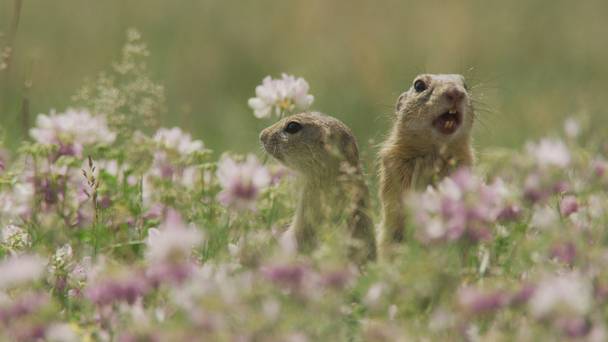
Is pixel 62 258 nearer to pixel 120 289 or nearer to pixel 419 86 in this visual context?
pixel 120 289

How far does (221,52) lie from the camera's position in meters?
11.8

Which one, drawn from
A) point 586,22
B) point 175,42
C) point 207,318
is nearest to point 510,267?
point 207,318

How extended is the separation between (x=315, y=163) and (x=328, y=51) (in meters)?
6.79

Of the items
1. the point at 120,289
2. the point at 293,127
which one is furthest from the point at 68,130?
the point at 120,289

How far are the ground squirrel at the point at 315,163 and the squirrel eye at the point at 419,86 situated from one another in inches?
17.3

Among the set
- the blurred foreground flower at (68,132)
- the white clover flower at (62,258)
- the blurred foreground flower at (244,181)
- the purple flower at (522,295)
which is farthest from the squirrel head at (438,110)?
the purple flower at (522,295)

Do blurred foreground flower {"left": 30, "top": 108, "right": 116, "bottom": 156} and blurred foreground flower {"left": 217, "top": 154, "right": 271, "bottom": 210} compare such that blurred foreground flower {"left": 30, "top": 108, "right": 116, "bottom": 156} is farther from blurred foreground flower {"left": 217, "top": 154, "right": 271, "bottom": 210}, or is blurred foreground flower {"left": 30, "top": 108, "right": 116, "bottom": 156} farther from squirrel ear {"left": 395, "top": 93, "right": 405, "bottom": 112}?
squirrel ear {"left": 395, "top": 93, "right": 405, "bottom": 112}

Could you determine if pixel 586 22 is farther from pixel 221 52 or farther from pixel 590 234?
pixel 590 234

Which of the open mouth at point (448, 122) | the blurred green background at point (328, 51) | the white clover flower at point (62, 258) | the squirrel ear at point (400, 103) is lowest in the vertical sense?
the white clover flower at point (62, 258)

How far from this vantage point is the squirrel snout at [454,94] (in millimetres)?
5312

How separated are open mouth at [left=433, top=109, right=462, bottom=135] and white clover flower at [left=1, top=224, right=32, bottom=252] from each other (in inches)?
75.9

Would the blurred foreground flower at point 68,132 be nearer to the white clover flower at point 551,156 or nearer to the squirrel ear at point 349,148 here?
the squirrel ear at point 349,148

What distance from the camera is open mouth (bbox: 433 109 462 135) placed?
536cm

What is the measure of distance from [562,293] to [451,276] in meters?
0.58
